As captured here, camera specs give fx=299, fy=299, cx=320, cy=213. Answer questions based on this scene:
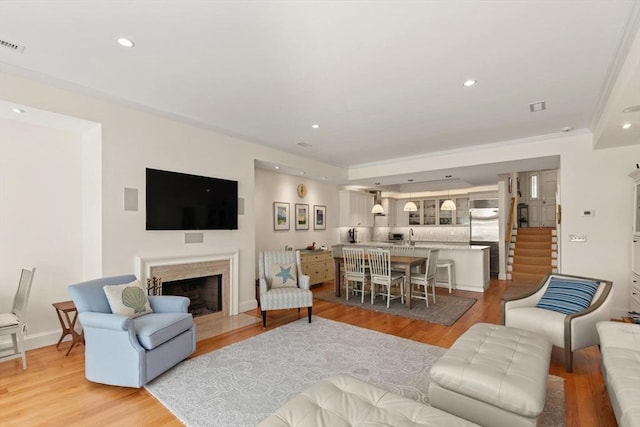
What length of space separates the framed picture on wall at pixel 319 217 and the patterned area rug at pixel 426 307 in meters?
2.22

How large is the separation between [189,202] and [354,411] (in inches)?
139

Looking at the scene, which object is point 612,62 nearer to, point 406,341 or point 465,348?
point 465,348

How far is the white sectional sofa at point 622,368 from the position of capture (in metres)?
1.65

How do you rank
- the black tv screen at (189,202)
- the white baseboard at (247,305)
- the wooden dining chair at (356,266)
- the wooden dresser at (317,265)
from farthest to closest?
the wooden dresser at (317,265), the wooden dining chair at (356,266), the white baseboard at (247,305), the black tv screen at (189,202)

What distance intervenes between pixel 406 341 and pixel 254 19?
11.9 ft

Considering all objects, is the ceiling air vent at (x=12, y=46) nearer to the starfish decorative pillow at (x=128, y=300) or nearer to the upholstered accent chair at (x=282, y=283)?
the starfish decorative pillow at (x=128, y=300)

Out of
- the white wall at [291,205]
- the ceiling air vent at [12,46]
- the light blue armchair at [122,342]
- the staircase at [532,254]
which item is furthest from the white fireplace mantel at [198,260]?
the staircase at [532,254]

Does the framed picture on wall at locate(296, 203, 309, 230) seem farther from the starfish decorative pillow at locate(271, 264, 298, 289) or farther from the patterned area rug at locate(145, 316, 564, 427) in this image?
the patterned area rug at locate(145, 316, 564, 427)

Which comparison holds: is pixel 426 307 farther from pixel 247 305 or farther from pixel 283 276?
pixel 247 305

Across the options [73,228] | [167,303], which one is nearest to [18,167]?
[73,228]

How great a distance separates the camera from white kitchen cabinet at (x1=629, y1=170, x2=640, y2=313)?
13.0 feet

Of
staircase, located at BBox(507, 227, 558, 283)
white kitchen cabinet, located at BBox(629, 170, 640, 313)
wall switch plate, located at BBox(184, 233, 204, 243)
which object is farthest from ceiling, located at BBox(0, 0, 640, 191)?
staircase, located at BBox(507, 227, 558, 283)

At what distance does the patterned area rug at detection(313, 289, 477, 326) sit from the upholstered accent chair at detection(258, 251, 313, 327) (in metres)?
1.29

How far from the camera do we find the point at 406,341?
3.65 m
